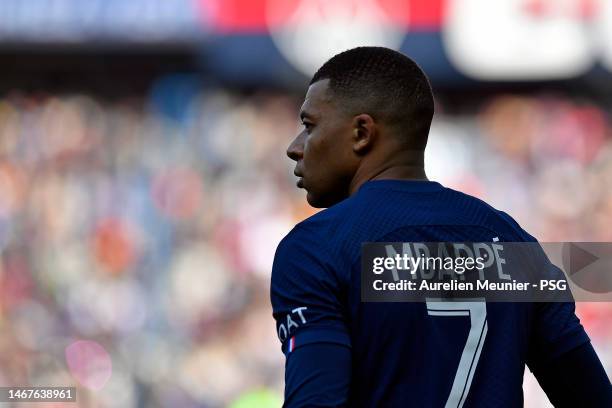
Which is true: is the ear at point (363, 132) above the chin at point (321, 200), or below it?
→ above

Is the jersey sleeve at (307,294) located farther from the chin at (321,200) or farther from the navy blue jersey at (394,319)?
the chin at (321,200)

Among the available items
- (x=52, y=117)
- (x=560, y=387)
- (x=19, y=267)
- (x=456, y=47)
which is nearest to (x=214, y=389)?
(x=19, y=267)

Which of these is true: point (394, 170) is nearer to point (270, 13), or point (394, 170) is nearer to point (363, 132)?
point (363, 132)

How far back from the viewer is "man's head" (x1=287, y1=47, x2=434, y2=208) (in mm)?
2162

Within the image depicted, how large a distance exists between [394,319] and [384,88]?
46cm

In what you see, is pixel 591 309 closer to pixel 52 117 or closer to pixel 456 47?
pixel 456 47

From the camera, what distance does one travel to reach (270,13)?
979 cm

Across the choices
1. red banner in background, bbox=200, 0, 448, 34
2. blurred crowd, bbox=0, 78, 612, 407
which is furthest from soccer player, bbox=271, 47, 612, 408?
red banner in background, bbox=200, 0, 448, 34

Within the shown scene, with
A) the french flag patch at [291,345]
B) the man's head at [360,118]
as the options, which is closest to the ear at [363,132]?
the man's head at [360,118]

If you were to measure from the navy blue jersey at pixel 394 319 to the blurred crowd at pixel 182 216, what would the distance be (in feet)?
21.7

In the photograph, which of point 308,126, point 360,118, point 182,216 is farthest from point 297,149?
point 182,216

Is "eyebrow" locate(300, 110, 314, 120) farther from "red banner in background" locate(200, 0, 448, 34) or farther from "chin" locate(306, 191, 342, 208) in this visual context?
"red banner in background" locate(200, 0, 448, 34)

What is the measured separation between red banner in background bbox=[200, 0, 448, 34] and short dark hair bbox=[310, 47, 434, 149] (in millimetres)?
7453

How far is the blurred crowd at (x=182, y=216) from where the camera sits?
8.91 meters
